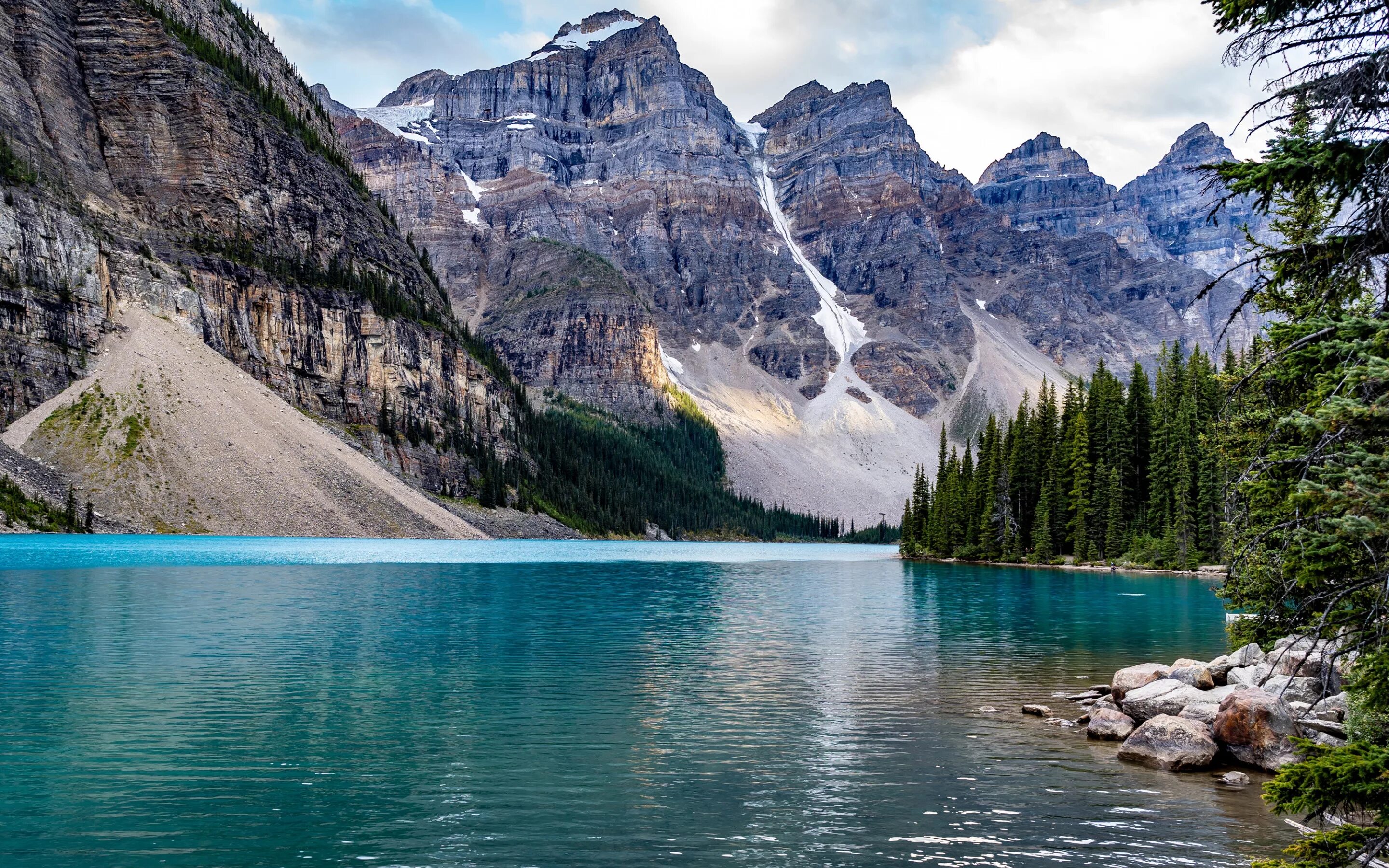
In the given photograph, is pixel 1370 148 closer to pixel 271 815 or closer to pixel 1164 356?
pixel 271 815

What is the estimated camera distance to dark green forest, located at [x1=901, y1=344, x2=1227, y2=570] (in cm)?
A: 8731

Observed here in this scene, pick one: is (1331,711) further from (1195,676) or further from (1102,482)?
(1102,482)

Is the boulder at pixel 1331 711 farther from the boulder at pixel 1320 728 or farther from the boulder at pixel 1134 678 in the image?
the boulder at pixel 1134 678

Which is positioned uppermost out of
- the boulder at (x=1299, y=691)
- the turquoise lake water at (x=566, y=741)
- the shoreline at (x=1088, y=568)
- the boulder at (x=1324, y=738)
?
the boulder at (x=1299, y=691)

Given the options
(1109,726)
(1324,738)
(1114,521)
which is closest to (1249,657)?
(1109,726)

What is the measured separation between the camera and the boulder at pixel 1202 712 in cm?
2106

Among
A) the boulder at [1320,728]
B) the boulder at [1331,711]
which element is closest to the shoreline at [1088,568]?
the boulder at [1331,711]

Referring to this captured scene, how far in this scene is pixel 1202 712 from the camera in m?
21.5

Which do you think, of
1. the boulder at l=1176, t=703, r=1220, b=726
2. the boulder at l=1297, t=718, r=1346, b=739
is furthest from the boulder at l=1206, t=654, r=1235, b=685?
the boulder at l=1297, t=718, r=1346, b=739

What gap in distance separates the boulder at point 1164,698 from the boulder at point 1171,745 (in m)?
1.29

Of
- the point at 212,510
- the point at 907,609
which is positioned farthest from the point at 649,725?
the point at 212,510

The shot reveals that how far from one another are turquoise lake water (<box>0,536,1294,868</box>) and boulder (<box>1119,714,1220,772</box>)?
0.47 meters

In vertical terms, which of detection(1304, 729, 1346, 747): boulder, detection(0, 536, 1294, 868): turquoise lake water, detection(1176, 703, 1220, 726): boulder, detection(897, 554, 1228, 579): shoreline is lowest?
detection(897, 554, 1228, 579): shoreline

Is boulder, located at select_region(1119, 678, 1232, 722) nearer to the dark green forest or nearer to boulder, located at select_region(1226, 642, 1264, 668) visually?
boulder, located at select_region(1226, 642, 1264, 668)
